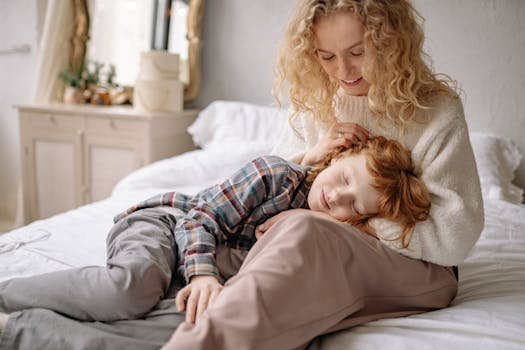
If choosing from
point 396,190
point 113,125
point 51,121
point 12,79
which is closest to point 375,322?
point 396,190

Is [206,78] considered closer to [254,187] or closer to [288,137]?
[288,137]

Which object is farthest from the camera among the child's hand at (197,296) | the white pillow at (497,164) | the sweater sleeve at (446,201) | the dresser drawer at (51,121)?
the dresser drawer at (51,121)

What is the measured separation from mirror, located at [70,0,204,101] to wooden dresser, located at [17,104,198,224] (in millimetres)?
328

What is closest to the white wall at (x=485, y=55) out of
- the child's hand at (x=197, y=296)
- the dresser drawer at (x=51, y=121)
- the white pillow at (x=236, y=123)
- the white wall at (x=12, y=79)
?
the white pillow at (x=236, y=123)

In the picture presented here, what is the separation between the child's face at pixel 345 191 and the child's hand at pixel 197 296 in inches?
12.7

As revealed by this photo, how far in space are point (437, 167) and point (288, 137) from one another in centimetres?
52

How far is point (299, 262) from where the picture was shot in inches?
31.4

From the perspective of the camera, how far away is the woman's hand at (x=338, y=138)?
1.19 m

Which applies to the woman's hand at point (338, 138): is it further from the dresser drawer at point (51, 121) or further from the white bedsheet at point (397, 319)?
the dresser drawer at point (51, 121)

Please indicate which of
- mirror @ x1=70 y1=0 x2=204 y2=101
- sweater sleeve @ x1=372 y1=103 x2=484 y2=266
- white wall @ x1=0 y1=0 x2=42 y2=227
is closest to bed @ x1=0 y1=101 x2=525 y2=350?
sweater sleeve @ x1=372 y1=103 x2=484 y2=266

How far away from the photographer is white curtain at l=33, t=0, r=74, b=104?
2803 mm

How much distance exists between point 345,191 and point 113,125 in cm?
175

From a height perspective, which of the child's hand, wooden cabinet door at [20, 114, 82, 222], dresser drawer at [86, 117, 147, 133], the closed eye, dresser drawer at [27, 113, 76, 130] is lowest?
wooden cabinet door at [20, 114, 82, 222]

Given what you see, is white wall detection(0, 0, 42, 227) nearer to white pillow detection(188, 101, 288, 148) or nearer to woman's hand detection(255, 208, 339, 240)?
white pillow detection(188, 101, 288, 148)
